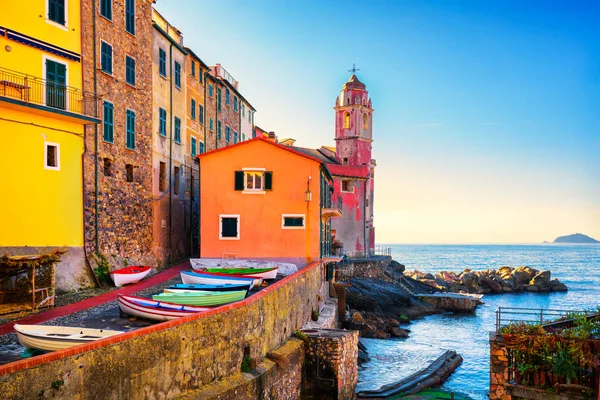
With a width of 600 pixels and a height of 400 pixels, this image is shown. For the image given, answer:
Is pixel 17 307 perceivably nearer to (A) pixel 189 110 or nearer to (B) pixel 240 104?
(A) pixel 189 110

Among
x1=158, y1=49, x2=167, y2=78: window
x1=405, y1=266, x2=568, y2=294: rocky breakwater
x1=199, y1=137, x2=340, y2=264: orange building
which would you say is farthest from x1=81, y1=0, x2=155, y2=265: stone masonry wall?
x1=405, y1=266, x2=568, y2=294: rocky breakwater

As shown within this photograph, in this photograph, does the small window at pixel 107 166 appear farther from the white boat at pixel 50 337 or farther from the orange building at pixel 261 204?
the white boat at pixel 50 337

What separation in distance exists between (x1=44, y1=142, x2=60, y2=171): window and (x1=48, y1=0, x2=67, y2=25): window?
4996mm

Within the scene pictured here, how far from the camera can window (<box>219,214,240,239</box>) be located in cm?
2939

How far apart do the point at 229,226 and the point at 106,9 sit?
12.5 m

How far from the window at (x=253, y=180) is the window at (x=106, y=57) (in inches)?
338

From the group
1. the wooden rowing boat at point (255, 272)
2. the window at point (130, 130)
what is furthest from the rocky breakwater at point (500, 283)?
the window at point (130, 130)

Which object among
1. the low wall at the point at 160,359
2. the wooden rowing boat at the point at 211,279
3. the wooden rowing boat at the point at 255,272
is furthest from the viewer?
the wooden rowing boat at the point at 255,272

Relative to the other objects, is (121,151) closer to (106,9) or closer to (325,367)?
(106,9)

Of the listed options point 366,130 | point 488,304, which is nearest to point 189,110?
point 366,130

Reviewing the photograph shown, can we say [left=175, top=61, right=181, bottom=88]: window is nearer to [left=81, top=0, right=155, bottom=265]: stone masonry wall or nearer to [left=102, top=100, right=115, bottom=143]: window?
[left=81, top=0, right=155, bottom=265]: stone masonry wall

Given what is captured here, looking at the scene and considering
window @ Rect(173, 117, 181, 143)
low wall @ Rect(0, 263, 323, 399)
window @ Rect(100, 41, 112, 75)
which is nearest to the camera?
low wall @ Rect(0, 263, 323, 399)

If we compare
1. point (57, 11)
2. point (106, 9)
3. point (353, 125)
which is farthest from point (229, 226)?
point (353, 125)

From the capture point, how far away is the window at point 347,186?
61.1 meters
